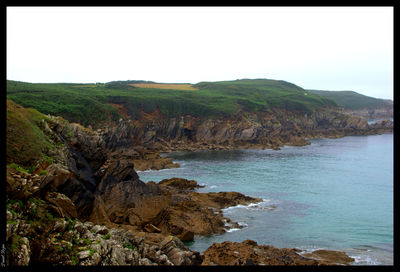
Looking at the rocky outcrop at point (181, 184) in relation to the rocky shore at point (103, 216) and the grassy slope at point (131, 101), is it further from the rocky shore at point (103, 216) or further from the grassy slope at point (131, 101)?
the grassy slope at point (131, 101)

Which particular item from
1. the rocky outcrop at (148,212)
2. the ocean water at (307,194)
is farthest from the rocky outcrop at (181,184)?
the rocky outcrop at (148,212)

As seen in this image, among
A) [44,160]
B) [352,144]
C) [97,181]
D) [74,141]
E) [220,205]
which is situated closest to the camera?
[44,160]

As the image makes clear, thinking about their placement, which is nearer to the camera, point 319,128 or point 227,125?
point 227,125

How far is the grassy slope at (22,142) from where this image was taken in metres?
15.2

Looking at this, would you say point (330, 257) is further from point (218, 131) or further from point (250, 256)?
point (218, 131)

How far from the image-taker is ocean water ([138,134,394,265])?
81.3 feet

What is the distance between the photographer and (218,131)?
3430 inches

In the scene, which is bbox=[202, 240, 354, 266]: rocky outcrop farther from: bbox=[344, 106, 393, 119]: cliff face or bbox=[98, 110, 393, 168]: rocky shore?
bbox=[344, 106, 393, 119]: cliff face

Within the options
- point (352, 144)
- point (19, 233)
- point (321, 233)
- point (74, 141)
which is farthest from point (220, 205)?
point (352, 144)

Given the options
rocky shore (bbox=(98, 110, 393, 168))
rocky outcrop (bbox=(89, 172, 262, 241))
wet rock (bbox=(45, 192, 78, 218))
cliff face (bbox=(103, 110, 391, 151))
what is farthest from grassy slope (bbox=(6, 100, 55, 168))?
cliff face (bbox=(103, 110, 391, 151))

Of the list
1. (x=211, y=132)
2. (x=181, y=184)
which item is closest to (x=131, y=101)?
(x=211, y=132)

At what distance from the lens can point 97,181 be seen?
25.9 m
